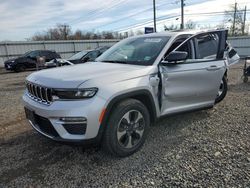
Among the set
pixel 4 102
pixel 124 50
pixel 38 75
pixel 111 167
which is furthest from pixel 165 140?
pixel 4 102

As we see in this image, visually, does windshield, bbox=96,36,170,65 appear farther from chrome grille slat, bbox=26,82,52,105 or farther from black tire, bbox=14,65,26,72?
black tire, bbox=14,65,26,72

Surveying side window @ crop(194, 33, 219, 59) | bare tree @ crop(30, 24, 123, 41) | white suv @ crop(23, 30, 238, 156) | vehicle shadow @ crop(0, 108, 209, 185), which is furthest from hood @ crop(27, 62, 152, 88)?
bare tree @ crop(30, 24, 123, 41)

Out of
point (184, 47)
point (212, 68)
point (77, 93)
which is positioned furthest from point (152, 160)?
point (212, 68)

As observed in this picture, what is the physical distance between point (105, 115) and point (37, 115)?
969 mm

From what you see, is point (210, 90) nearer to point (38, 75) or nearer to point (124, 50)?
point (124, 50)

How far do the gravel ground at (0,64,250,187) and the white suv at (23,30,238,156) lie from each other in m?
0.34

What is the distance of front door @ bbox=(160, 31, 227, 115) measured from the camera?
12.7 feet

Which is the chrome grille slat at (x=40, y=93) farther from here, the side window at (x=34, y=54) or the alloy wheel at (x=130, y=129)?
the side window at (x=34, y=54)

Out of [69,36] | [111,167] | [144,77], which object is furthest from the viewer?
[69,36]

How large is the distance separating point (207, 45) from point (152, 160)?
259 centimetres

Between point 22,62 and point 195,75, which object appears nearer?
point 195,75

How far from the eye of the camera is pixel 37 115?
10.8 feet

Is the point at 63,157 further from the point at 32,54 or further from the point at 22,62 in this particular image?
the point at 32,54

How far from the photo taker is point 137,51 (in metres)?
4.26
